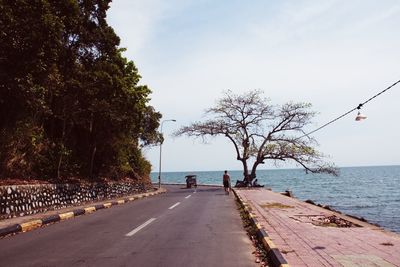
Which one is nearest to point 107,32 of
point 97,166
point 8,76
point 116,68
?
point 116,68

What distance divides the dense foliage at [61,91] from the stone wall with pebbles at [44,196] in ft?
5.61

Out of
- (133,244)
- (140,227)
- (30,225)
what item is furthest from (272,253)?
(30,225)

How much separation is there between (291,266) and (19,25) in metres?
12.1

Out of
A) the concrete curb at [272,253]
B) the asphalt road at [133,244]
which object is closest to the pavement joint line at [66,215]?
the asphalt road at [133,244]

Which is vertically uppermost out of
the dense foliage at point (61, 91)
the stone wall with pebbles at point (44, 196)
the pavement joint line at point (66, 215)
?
the dense foliage at point (61, 91)

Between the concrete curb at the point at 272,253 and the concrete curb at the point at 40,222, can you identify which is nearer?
the concrete curb at the point at 272,253

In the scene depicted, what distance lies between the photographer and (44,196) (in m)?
17.9

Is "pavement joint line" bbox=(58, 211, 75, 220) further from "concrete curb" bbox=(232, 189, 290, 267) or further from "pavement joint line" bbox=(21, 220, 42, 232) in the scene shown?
"concrete curb" bbox=(232, 189, 290, 267)

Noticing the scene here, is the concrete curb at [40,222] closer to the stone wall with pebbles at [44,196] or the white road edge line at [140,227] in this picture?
the stone wall with pebbles at [44,196]

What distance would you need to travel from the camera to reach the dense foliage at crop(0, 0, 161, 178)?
1436 centimetres

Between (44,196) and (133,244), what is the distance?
9.93 meters

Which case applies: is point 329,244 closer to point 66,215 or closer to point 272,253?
point 272,253

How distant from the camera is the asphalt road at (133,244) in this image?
25.3ft

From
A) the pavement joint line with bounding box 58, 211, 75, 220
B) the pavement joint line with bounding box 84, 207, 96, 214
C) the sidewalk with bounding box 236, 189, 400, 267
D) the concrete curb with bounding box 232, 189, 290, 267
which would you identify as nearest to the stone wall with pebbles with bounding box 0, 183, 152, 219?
the pavement joint line with bounding box 58, 211, 75, 220
